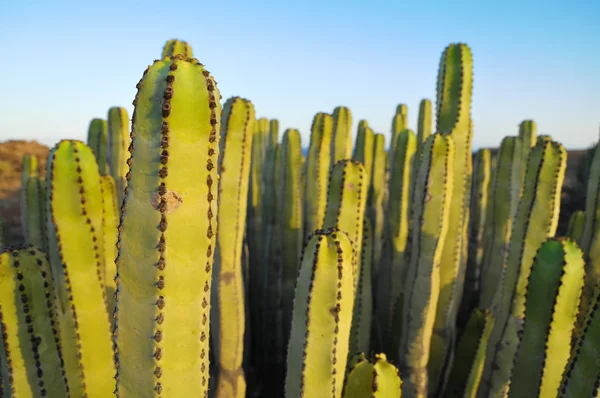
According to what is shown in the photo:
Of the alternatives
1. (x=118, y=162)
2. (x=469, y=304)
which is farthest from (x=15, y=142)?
(x=469, y=304)

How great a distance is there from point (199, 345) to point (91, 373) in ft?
4.34

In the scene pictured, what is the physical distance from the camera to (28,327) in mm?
2365

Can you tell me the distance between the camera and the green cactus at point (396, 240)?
443 cm

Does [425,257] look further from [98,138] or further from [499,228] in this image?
[98,138]

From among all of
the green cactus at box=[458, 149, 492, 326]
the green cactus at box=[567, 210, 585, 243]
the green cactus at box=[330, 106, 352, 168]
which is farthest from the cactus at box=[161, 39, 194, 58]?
the green cactus at box=[458, 149, 492, 326]

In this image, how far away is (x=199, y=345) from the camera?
1.57 m

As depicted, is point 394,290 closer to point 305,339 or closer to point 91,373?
point 305,339

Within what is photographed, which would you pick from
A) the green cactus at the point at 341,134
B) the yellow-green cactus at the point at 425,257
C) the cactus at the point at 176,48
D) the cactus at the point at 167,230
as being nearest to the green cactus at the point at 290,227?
the green cactus at the point at 341,134

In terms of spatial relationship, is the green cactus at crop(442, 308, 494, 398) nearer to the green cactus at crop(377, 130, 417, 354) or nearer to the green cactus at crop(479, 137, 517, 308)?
the green cactus at crop(377, 130, 417, 354)

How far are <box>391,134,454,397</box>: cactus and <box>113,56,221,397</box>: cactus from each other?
214 centimetres

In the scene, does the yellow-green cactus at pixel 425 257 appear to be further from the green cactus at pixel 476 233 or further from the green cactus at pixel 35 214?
the green cactus at pixel 35 214

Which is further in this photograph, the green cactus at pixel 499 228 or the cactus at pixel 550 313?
the green cactus at pixel 499 228

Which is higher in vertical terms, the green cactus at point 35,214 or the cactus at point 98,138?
the cactus at point 98,138

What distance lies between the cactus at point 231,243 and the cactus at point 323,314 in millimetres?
1024
